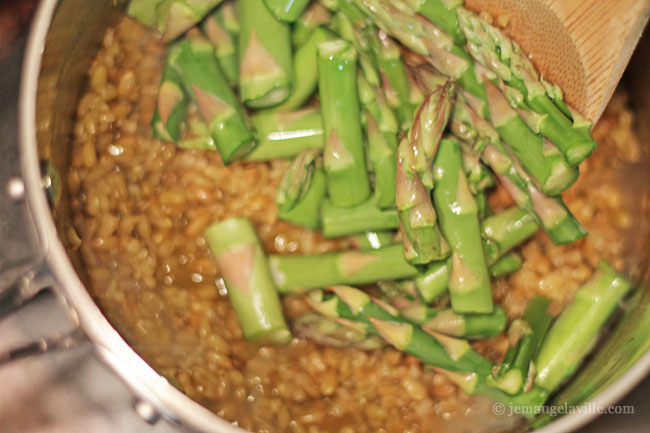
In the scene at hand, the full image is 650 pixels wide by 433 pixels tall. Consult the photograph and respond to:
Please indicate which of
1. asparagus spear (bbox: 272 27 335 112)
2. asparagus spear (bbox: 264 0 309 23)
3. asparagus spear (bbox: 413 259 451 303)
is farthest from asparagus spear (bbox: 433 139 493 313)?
asparagus spear (bbox: 264 0 309 23)

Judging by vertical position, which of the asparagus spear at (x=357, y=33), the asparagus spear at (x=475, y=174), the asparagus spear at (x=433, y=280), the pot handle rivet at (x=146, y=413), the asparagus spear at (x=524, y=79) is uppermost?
the asparagus spear at (x=524, y=79)

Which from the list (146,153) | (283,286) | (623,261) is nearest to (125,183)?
(146,153)

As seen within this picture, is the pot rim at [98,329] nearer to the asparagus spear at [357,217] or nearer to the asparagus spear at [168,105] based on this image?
the asparagus spear at [168,105]

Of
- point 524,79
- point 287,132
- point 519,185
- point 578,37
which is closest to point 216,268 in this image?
point 287,132

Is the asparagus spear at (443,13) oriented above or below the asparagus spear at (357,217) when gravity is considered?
above

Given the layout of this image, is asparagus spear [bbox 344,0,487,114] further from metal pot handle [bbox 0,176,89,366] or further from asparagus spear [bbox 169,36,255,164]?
metal pot handle [bbox 0,176,89,366]

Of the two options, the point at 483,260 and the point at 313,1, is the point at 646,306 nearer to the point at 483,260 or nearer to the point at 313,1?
the point at 483,260

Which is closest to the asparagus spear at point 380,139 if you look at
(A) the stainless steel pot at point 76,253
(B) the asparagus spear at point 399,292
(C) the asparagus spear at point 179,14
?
(B) the asparagus spear at point 399,292

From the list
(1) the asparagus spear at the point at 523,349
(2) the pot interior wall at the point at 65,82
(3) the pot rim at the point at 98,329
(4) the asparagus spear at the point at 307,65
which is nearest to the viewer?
(3) the pot rim at the point at 98,329
